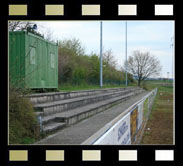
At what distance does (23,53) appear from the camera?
907 cm

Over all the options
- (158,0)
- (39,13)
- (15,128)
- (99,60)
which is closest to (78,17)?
(39,13)

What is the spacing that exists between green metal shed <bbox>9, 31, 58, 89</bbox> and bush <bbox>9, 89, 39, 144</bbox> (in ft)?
1.28

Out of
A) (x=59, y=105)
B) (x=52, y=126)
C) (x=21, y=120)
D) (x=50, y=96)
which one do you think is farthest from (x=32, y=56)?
(x=21, y=120)

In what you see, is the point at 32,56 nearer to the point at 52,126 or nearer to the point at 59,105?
the point at 59,105

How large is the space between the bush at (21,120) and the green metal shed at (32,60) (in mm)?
390

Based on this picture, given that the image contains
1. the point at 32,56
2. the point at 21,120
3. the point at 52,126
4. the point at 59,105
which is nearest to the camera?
the point at 21,120

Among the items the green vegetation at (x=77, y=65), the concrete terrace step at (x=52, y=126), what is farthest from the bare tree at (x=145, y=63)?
the concrete terrace step at (x=52, y=126)

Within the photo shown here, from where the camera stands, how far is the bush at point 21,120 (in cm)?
595

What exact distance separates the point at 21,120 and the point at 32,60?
3.63 metres

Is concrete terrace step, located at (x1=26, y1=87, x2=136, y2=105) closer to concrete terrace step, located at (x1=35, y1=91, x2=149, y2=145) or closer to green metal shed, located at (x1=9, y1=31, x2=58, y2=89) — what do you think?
green metal shed, located at (x1=9, y1=31, x2=58, y2=89)

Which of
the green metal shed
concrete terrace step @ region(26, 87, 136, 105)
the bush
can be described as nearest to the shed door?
the green metal shed

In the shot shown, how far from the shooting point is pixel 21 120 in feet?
20.5
